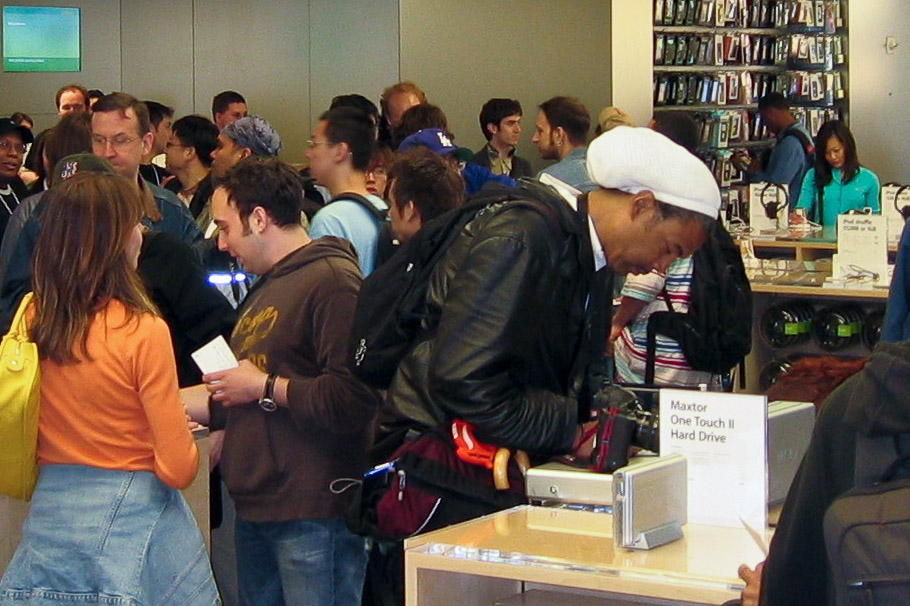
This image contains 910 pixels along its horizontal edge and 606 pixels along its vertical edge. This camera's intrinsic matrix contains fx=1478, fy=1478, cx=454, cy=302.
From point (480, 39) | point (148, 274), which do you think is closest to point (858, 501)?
point (148, 274)

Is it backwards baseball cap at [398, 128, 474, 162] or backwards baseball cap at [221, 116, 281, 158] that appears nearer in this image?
backwards baseball cap at [398, 128, 474, 162]

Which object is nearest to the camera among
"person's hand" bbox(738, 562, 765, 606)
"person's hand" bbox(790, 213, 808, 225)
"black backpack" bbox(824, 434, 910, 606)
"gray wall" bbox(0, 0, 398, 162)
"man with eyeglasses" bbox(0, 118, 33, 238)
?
"black backpack" bbox(824, 434, 910, 606)

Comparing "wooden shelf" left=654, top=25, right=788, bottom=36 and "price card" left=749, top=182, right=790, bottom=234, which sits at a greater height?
"wooden shelf" left=654, top=25, right=788, bottom=36

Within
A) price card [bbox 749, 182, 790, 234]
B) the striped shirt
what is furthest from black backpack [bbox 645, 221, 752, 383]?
price card [bbox 749, 182, 790, 234]

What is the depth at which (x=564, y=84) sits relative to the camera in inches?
440

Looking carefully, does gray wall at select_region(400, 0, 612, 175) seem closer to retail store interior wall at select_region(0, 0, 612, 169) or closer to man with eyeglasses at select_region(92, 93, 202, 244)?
retail store interior wall at select_region(0, 0, 612, 169)

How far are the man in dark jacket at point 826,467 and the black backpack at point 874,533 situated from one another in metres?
0.04

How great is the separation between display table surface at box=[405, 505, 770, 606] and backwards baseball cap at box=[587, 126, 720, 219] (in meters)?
0.61

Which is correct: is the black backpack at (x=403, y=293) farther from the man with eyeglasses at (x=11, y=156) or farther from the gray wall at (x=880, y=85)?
the gray wall at (x=880, y=85)

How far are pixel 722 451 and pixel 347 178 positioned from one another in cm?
233

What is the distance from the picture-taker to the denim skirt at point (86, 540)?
2.94m

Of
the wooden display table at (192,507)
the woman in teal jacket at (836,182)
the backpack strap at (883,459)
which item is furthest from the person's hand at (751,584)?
the woman in teal jacket at (836,182)

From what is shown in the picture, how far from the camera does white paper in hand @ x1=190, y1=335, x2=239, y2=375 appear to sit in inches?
134

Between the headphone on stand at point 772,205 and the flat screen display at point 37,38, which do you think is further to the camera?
the flat screen display at point 37,38
